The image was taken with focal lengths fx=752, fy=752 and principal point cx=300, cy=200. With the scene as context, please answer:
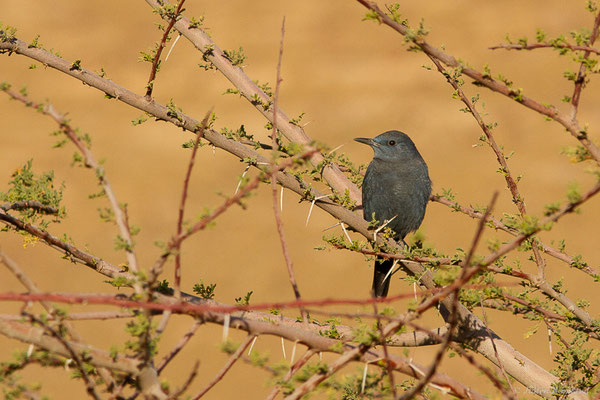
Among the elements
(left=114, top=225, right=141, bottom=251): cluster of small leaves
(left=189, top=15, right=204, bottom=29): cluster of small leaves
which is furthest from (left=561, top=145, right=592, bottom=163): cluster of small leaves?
(left=189, top=15, right=204, bottom=29): cluster of small leaves

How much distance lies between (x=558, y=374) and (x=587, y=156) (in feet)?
7.17

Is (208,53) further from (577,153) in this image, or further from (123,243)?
(577,153)

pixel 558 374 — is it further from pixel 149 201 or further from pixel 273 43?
pixel 273 43

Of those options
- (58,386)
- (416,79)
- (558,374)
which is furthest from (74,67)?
(416,79)

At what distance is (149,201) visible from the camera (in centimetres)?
1509

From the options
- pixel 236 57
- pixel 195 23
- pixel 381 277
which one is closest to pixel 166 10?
pixel 195 23

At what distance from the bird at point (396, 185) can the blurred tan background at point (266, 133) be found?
3.83 metres

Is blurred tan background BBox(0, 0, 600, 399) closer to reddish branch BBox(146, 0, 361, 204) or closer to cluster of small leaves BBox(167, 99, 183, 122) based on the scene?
reddish branch BBox(146, 0, 361, 204)

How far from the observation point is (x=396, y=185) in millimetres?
6516

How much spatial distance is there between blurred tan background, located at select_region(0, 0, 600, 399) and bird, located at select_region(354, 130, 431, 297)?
3.83 metres

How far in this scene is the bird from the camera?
21.4 ft

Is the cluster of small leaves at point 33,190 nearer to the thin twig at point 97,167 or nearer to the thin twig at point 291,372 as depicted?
the thin twig at point 97,167

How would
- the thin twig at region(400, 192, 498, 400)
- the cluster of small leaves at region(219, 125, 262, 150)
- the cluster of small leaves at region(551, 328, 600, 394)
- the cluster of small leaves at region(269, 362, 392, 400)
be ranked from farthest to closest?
the cluster of small leaves at region(219, 125, 262, 150) < the cluster of small leaves at region(551, 328, 600, 394) < the cluster of small leaves at region(269, 362, 392, 400) < the thin twig at region(400, 192, 498, 400)

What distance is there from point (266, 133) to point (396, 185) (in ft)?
32.6
